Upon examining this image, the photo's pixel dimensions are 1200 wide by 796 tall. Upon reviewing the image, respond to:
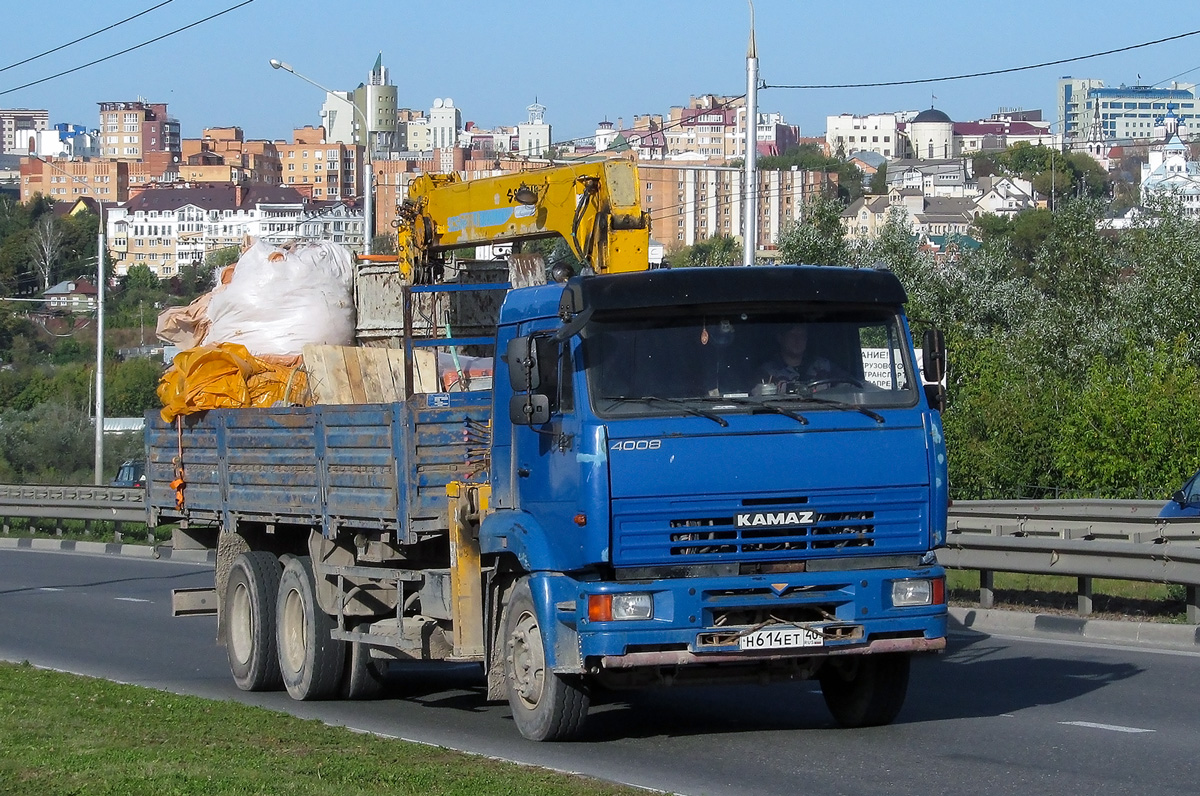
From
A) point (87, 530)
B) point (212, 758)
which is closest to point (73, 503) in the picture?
point (87, 530)

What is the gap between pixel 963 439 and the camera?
Result: 108 feet

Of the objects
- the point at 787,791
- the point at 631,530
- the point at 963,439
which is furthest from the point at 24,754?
the point at 963,439

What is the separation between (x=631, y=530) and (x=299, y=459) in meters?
3.82

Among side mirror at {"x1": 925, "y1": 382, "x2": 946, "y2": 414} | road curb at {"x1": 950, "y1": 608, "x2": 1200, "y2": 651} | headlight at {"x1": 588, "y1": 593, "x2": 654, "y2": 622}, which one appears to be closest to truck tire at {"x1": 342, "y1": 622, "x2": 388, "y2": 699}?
headlight at {"x1": 588, "y1": 593, "x2": 654, "y2": 622}

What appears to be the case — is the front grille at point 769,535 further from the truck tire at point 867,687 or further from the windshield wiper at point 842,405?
the truck tire at point 867,687

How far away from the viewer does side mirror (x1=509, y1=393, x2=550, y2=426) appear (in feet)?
28.6

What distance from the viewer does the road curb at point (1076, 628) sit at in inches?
526

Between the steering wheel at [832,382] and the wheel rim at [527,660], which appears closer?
the steering wheel at [832,382]

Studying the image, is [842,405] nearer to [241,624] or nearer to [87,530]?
[241,624]

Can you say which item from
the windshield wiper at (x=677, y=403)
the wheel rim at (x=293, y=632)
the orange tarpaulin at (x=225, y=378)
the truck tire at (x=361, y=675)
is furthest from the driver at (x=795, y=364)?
the orange tarpaulin at (x=225, y=378)

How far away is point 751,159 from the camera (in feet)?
77.0

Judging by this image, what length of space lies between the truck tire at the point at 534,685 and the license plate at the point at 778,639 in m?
0.98

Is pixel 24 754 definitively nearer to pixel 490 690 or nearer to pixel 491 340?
pixel 490 690

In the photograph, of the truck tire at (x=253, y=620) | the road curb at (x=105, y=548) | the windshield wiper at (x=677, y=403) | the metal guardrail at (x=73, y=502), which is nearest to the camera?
the windshield wiper at (x=677, y=403)
